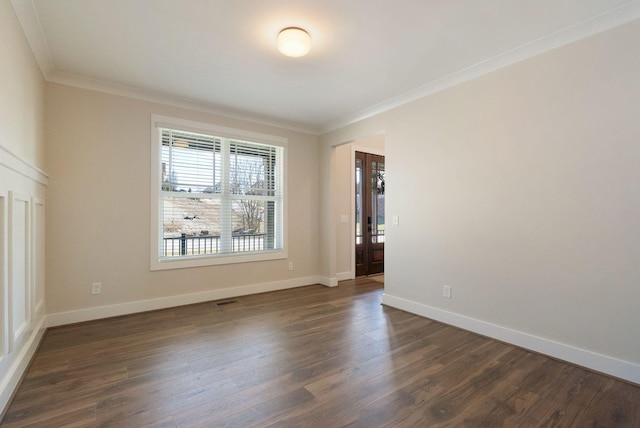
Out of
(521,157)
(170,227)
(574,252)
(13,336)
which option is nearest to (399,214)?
(521,157)

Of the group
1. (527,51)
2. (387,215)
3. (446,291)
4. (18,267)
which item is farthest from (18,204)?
(527,51)

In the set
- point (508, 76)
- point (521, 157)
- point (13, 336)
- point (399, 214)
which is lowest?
point (13, 336)

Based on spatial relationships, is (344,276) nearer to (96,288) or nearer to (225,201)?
(225,201)

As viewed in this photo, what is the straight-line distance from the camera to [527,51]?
2.59m

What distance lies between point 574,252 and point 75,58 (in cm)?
471

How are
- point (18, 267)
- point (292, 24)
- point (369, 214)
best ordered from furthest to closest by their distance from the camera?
point (369, 214), point (292, 24), point (18, 267)

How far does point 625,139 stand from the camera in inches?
84.4

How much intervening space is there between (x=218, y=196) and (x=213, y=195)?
7cm

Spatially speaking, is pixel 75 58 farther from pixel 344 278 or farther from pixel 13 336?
pixel 344 278

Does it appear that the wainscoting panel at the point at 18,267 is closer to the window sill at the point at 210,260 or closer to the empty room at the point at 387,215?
the empty room at the point at 387,215

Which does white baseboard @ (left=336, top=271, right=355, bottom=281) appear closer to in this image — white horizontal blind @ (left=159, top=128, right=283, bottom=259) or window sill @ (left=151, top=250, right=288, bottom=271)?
window sill @ (left=151, top=250, right=288, bottom=271)

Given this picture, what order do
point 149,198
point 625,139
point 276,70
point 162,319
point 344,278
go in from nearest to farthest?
point 625,139
point 276,70
point 162,319
point 149,198
point 344,278

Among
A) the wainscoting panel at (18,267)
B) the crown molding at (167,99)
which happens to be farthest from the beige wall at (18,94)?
the crown molding at (167,99)

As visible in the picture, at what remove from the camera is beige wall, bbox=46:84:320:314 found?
124 inches
